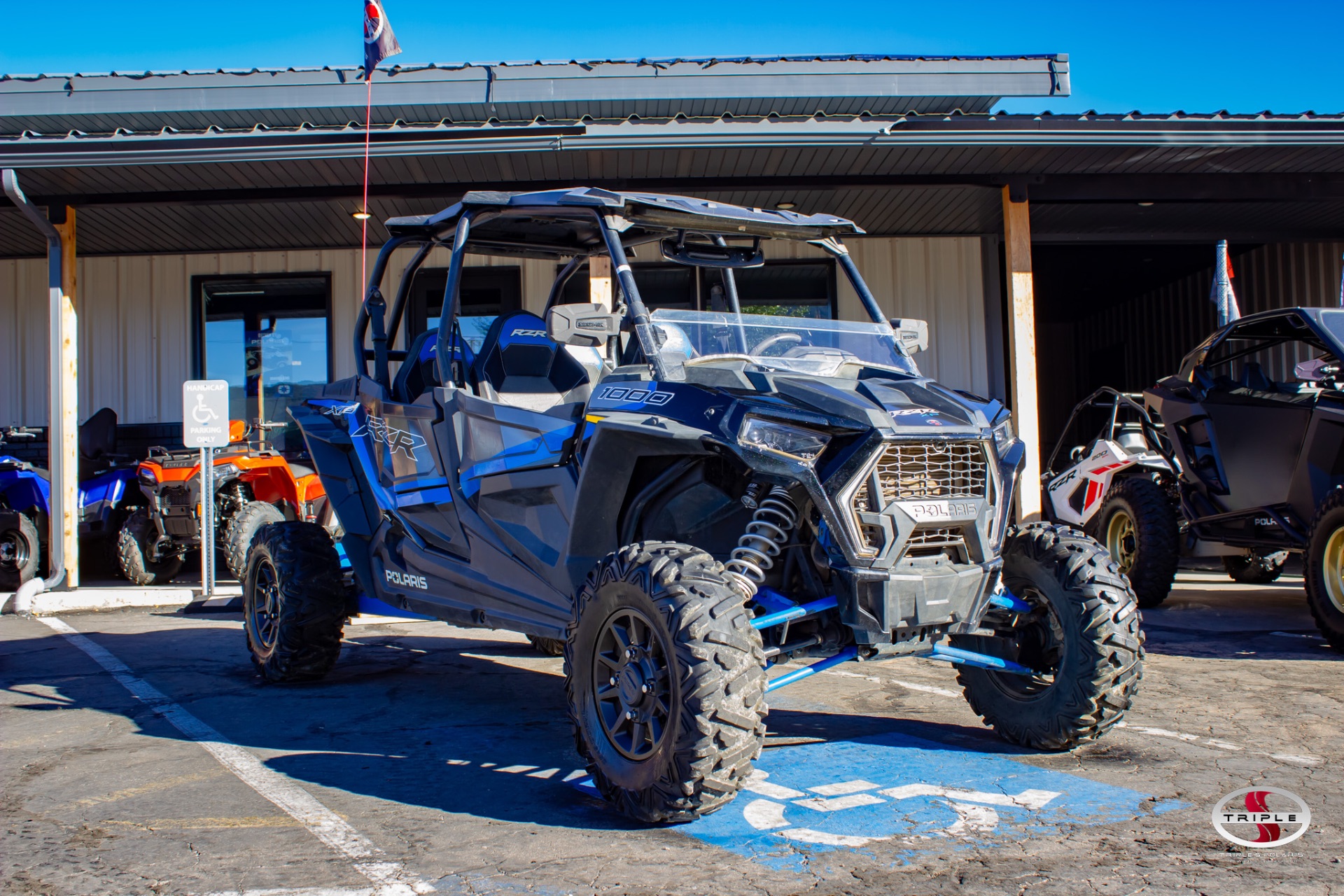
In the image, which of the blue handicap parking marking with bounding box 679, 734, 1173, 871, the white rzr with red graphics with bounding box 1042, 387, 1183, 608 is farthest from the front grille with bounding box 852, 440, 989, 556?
the white rzr with red graphics with bounding box 1042, 387, 1183, 608

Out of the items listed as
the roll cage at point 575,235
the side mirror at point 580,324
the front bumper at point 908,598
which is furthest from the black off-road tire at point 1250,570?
the side mirror at point 580,324

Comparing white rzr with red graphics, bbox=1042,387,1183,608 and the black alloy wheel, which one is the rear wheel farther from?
the black alloy wheel

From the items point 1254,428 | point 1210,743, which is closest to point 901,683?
point 1210,743

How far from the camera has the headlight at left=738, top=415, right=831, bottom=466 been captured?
3453mm

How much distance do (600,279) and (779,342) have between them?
3.96 meters

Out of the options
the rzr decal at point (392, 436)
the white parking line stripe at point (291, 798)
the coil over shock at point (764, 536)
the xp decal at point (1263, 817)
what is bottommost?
the xp decal at point (1263, 817)

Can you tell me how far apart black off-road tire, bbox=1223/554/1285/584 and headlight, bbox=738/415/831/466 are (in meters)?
8.24

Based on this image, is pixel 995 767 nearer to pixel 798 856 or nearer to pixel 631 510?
pixel 798 856

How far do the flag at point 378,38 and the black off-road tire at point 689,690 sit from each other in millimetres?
7756

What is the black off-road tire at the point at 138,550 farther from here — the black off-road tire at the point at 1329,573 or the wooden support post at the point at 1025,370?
the black off-road tire at the point at 1329,573

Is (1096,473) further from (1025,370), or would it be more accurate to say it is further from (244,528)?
(244,528)

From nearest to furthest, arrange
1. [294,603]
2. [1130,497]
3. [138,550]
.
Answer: [294,603]
[1130,497]
[138,550]

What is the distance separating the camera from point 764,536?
363cm

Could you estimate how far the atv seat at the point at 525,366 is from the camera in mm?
5508
